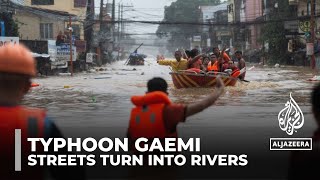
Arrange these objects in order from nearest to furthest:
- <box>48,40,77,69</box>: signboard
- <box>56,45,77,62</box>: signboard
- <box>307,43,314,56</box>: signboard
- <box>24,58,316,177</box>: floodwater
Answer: <box>24,58,316,177</box>: floodwater
<box>48,40,77,69</box>: signboard
<box>56,45,77,62</box>: signboard
<box>307,43,314,56</box>: signboard

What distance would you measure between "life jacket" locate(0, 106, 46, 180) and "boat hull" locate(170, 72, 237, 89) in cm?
1656

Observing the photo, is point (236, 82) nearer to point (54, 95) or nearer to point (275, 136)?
point (54, 95)

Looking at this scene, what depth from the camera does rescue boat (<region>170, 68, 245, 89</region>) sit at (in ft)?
63.1

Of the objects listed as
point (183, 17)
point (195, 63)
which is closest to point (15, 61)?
point (195, 63)

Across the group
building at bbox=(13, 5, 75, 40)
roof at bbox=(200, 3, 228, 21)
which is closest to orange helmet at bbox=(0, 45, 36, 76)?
building at bbox=(13, 5, 75, 40)

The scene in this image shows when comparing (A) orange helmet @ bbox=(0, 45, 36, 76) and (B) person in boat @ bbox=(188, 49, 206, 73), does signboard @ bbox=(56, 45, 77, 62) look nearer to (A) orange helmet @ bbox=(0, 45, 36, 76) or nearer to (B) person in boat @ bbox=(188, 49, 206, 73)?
(B) person in boat @ bbox=(188, 49, 206, 73)

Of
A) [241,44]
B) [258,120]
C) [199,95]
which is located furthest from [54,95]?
[241,44]

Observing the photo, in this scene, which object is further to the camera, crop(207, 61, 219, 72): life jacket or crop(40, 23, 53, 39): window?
crop(40, 23, 53, 39): window

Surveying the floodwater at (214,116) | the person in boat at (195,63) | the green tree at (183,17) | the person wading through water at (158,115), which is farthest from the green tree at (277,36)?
the green tree at (183,17)

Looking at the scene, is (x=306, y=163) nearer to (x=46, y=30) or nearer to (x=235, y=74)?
(x=235, y=74)

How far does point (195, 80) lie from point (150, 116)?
15.9m

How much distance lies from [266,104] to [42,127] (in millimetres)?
12414

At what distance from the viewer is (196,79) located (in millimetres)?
19438

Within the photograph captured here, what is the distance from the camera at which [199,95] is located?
57.8 ft
